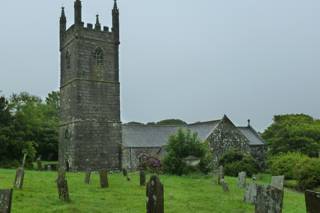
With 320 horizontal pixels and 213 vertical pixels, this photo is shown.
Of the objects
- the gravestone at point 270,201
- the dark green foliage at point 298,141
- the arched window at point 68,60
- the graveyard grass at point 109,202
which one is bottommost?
the graveyard grass at point 109,202

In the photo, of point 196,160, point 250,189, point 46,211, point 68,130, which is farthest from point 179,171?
point 46,211

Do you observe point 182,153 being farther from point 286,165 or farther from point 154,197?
point 154,197

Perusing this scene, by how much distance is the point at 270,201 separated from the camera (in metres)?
7.25

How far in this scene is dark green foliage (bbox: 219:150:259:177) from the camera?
119ft

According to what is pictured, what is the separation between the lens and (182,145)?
1228 inches

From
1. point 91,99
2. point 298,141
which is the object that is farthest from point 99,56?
point 298,141

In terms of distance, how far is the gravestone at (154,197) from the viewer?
7699 mm

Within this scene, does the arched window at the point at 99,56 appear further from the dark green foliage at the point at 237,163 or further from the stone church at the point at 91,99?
the dark green foliage at the point at 237,163

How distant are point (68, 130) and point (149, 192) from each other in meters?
31.4

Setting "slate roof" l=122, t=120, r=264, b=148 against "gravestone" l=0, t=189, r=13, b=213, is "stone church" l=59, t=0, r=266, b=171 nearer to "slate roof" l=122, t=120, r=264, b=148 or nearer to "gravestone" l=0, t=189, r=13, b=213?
"slate roof" l=122, t=120, r=264, b=148

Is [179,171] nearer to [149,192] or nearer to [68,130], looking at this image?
[68,130]

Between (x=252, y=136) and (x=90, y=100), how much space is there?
21997mm

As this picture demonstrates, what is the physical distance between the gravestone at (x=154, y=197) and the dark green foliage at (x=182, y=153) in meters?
23.0

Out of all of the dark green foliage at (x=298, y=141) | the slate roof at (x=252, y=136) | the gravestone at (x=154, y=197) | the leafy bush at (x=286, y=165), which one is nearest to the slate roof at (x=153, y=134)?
the slate roof at (x=252, y=136)
